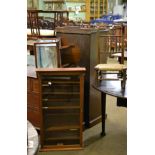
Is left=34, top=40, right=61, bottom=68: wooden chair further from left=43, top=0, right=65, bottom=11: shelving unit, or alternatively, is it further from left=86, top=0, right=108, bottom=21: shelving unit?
left=43, top=0, right=65, bottom=11: shelving unit

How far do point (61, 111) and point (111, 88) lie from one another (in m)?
0.62

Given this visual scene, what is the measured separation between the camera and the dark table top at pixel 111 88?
9.55ft

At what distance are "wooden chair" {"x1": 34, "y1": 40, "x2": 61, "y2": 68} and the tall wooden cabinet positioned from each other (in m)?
0.32

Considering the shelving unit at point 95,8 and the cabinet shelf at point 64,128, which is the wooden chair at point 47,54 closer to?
the cabinet shelf at point 64,128

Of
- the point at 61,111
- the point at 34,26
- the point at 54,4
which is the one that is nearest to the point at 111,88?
the point at 61,111

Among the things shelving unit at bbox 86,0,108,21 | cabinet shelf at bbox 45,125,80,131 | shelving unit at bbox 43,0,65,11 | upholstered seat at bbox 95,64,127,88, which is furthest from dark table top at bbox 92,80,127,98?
shelving unit at bbox 43,0,65,11

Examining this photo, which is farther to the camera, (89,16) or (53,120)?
(89,16)

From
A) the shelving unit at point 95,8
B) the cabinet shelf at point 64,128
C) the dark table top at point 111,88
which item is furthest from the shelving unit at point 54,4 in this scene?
the cabinet shelf at point 64,128

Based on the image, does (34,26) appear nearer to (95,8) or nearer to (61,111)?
(61,111)

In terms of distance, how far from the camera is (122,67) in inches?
128
